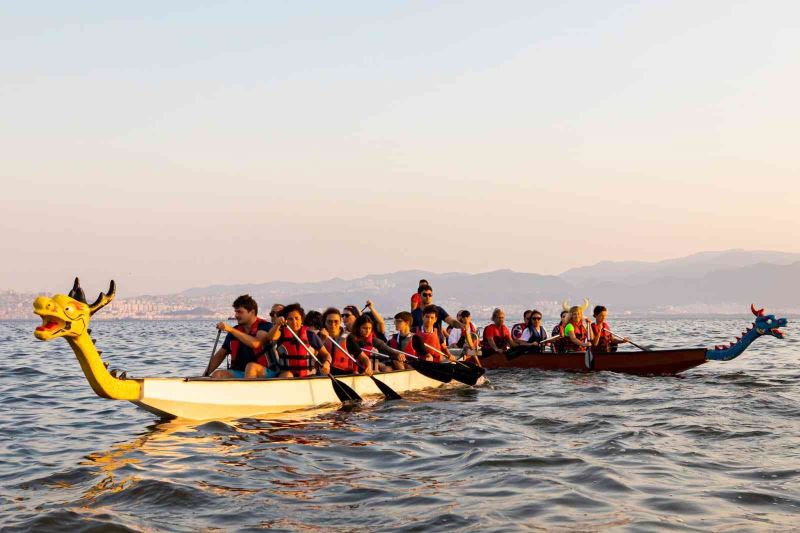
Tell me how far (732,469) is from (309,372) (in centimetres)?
841

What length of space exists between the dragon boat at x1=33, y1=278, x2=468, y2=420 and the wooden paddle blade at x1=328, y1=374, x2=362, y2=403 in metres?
0.07

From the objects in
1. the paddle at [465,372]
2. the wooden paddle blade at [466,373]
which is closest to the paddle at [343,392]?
the paddle at [465,372]

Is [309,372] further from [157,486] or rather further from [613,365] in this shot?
[613,365]

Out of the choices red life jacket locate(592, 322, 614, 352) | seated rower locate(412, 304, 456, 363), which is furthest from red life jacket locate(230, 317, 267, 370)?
red life jacket locate(592, 322, 614, 352)

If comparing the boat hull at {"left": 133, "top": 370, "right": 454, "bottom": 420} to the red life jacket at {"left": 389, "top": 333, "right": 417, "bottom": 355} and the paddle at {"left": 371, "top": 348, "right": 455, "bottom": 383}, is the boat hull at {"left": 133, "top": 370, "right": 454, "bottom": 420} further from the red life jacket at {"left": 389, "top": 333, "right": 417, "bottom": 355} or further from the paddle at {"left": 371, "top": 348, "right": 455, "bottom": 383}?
the red life jacket at {"left": 389, "top": 333, "right": 417, "bottom": 355}

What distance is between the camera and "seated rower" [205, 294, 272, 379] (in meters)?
14.2

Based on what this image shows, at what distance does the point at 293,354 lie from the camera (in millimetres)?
15125

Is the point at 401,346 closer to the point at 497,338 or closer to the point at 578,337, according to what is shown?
the point at 497,338

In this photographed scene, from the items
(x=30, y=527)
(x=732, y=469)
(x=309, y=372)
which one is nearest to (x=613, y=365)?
(x=309, y=372)

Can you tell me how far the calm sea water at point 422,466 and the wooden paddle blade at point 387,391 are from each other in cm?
27

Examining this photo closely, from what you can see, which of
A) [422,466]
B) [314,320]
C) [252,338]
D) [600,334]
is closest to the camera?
[422,466]

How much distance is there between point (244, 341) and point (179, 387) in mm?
1695

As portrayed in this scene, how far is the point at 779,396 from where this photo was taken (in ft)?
58.4

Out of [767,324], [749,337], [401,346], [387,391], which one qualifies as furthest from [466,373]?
[767,324]
